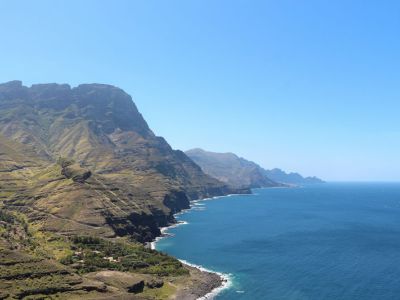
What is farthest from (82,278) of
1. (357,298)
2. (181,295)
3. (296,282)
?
(357,298)

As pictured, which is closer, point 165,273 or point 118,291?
point 118,291

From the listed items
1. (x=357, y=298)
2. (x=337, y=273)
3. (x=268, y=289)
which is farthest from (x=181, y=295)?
(x=337, y=273)

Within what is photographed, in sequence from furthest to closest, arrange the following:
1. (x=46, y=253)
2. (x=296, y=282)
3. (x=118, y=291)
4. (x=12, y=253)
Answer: (x=46, y=253) < (x=296, y=282) < (x=12, y=253) < (x=118, y=291)

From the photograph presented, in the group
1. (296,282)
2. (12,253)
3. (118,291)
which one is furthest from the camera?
(296,282)

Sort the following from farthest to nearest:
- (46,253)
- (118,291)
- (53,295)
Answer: (46,253), (118,291), (53,295)

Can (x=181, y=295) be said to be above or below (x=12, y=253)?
below

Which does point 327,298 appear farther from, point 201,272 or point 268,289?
point 201,272

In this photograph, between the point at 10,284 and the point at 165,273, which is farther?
the point at 165,273

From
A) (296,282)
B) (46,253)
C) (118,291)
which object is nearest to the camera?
(118,291)

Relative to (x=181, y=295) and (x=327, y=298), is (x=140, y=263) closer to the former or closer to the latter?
(x=181, y=295)
